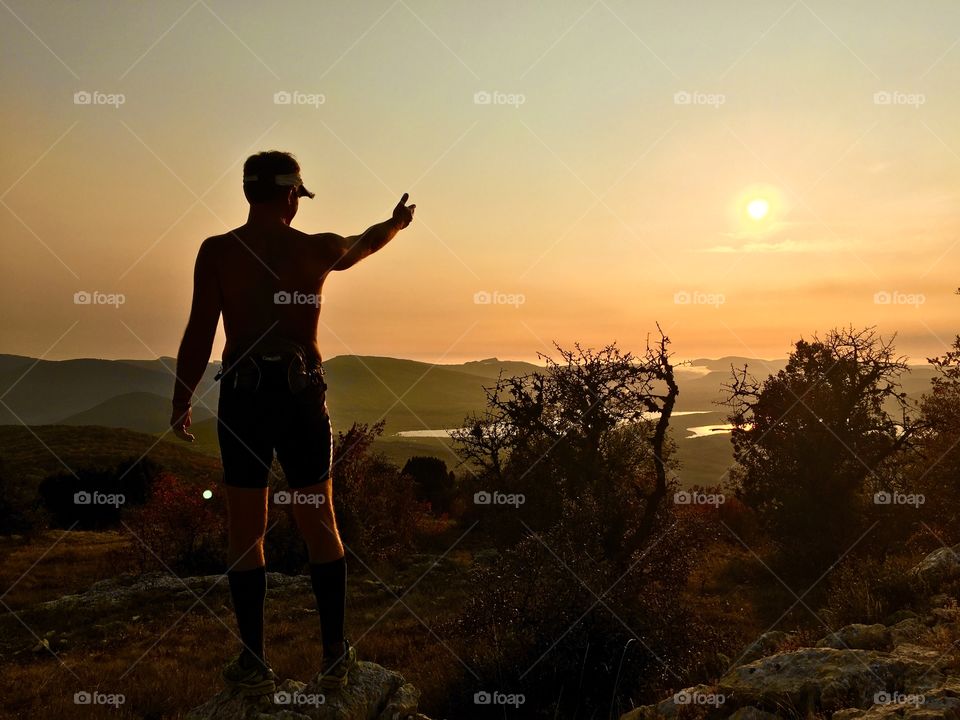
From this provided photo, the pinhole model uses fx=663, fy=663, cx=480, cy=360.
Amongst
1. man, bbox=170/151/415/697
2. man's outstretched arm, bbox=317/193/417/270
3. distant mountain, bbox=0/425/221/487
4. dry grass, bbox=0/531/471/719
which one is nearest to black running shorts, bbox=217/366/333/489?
man, bbox=170/151/415/697

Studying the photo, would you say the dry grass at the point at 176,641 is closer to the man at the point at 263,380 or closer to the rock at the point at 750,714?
the rock at the point at 750,714

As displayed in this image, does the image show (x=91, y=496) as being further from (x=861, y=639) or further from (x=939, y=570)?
(x=861, y=639)

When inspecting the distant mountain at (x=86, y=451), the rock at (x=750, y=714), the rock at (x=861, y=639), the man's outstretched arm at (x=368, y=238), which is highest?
the distant mountain at (x=86, y=451)

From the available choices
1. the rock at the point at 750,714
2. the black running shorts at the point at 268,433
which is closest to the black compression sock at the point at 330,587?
the black running shorts at the point at 268,433

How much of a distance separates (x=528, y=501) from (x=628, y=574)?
4.88 metres

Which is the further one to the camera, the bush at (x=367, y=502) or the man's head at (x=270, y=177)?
the bush at (x=367, y=502)

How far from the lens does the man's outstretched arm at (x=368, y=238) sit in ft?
16.6

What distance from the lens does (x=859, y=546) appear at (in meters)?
18.4

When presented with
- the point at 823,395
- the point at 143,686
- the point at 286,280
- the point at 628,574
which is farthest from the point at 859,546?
the point at 286,280

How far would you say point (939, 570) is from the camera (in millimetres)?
9430

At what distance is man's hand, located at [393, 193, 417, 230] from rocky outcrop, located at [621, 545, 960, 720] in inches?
189

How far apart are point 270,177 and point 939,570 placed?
10.2 meters

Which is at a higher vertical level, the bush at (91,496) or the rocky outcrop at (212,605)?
Answer: the bush at (91,496)

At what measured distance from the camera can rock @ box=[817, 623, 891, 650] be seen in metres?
6.53
